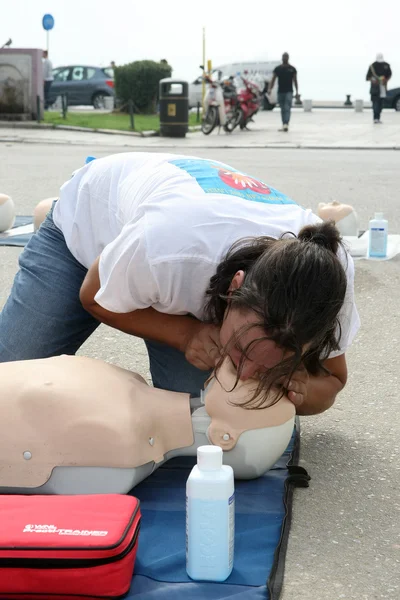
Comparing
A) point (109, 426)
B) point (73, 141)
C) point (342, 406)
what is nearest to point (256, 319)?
point (109, 426)

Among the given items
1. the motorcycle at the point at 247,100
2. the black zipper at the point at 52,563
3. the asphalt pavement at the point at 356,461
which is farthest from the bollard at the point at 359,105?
the black zipper at the point at 52,563

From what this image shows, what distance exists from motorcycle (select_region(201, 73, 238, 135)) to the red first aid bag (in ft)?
51.7

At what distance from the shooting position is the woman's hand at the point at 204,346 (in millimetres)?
2525

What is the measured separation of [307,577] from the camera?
2.25 metres

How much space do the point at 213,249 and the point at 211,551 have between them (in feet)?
2.48

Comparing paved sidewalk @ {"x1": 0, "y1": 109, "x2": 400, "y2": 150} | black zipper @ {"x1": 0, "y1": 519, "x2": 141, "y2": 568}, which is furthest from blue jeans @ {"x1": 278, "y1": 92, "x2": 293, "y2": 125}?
black zipper @ {"x1": 0, "y1": 519, "x2": 141, "y2": 568}

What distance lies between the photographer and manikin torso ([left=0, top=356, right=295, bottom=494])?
97.4 inches

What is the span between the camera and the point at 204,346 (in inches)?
100

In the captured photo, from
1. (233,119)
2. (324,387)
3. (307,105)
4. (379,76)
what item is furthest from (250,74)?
(324,387)

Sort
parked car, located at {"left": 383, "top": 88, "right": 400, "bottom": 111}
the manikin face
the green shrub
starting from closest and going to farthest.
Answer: the manikin face → the green shrub → parked car, located at {"left": 383, "top": 88, "right": 400, "bottom": 111}

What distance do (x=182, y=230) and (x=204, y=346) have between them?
0.33m

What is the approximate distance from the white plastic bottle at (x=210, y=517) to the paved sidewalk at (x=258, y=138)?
1293 cm

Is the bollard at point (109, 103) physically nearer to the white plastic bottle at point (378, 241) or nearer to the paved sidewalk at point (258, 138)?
the paved sidewalk at point (258, 138)

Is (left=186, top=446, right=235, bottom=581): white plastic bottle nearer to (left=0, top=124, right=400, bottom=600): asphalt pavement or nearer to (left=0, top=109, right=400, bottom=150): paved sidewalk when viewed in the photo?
(left=0, top=124, right=400, bottom=600): asphalt pavement
